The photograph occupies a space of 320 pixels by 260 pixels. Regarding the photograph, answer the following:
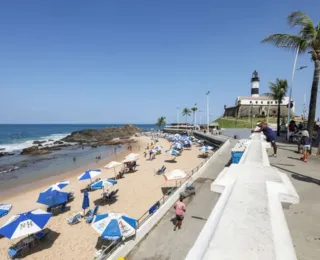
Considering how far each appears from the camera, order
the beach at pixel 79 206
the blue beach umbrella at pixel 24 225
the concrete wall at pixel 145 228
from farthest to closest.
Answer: the beach at pixel 79 206 → the blue beach umbrella at pixel 24 225 → the concrete wall at pixel 145 228

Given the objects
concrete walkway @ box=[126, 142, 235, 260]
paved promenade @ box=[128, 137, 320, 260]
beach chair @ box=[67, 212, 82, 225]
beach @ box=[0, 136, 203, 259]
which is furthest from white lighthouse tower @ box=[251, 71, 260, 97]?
beach chair @ box=[67, 212, 82, 225]

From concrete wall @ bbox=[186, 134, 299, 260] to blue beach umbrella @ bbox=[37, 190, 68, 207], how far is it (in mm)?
14807

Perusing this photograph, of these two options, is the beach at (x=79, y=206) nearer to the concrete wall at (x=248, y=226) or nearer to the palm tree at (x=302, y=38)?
the concrete wall at (x=248, y=226)

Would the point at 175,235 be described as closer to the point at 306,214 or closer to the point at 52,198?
the point at 306,214

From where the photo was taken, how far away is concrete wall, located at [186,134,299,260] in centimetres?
129

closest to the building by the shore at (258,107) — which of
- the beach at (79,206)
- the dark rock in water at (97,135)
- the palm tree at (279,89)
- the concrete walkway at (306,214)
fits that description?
the palm tree at (279,89)

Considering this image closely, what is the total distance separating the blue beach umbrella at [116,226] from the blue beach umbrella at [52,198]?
253 inches

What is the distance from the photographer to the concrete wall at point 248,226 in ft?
4.24

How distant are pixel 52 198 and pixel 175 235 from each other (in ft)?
32.8

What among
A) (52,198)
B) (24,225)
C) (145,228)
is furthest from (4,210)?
(145,228)

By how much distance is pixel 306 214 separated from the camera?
6.82 m

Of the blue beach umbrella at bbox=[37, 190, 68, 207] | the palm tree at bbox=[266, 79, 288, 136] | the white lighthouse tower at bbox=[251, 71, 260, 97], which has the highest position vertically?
the white lighthouse tower at bbox=[251, 71, 260, 97]

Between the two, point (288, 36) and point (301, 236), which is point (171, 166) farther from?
point (301, 236)

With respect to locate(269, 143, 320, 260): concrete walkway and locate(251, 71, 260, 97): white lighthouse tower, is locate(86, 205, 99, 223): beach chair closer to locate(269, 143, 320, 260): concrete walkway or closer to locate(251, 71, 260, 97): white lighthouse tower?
locate(269, 143, 320, 260): concrete walkway
